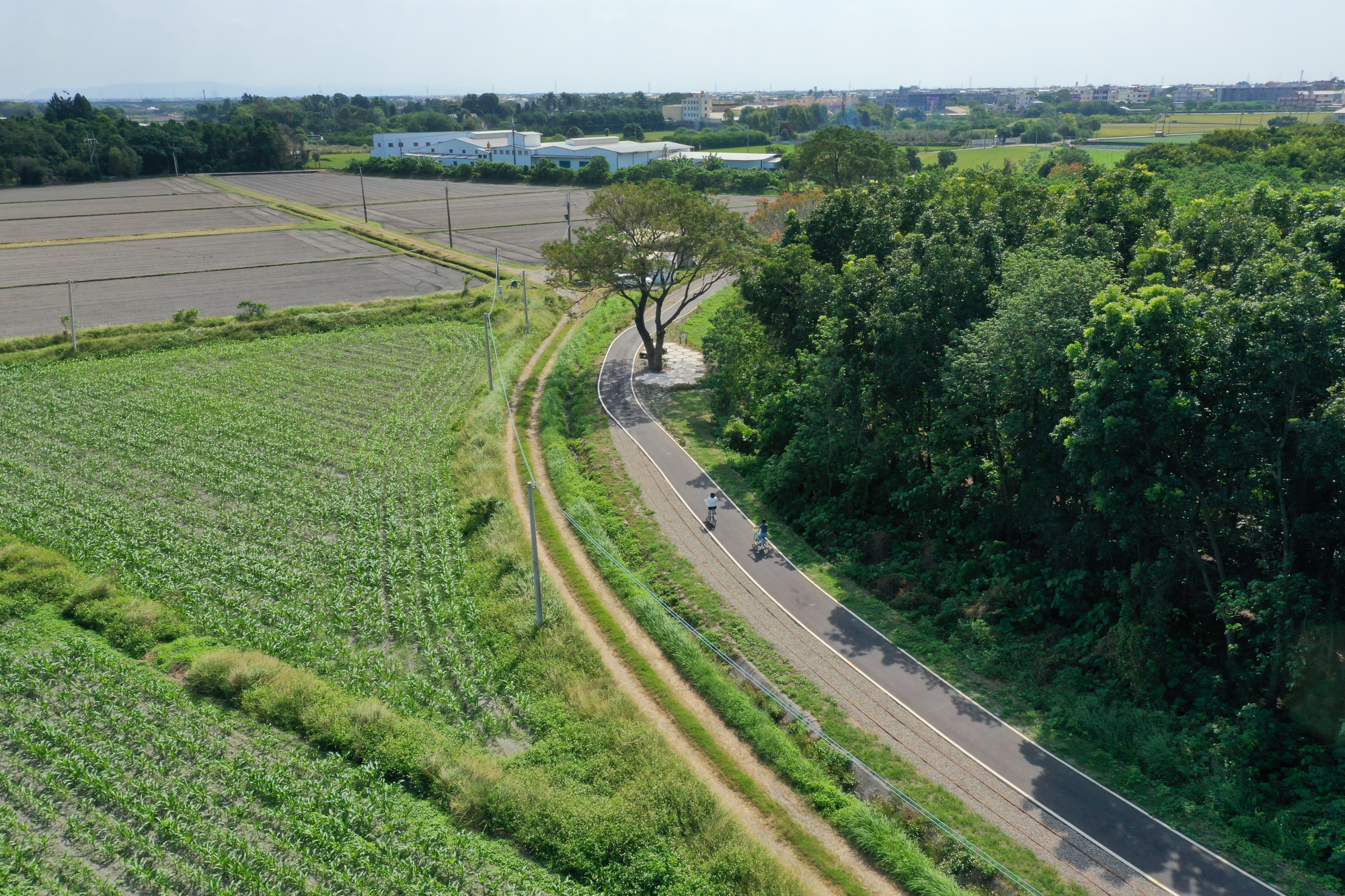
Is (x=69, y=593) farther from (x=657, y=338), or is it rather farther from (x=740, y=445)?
(x=657, y=338)

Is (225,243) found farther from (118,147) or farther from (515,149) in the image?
(515,149)

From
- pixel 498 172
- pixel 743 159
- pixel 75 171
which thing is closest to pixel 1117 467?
pixel 498 172

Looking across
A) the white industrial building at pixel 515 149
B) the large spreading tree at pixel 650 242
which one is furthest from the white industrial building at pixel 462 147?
the large spreading tree at pixel 650 242

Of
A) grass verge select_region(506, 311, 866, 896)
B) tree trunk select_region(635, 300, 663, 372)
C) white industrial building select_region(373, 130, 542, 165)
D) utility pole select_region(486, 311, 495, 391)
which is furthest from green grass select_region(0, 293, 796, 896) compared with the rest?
white industrial building select_region(373, 130, 542, 165)

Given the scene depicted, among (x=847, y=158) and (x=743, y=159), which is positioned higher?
(x=743, y=159)

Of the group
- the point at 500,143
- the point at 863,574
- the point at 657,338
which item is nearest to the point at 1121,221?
the point at 863,574

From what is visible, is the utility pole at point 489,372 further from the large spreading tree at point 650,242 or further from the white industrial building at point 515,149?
the white industrial building at point 515,149
